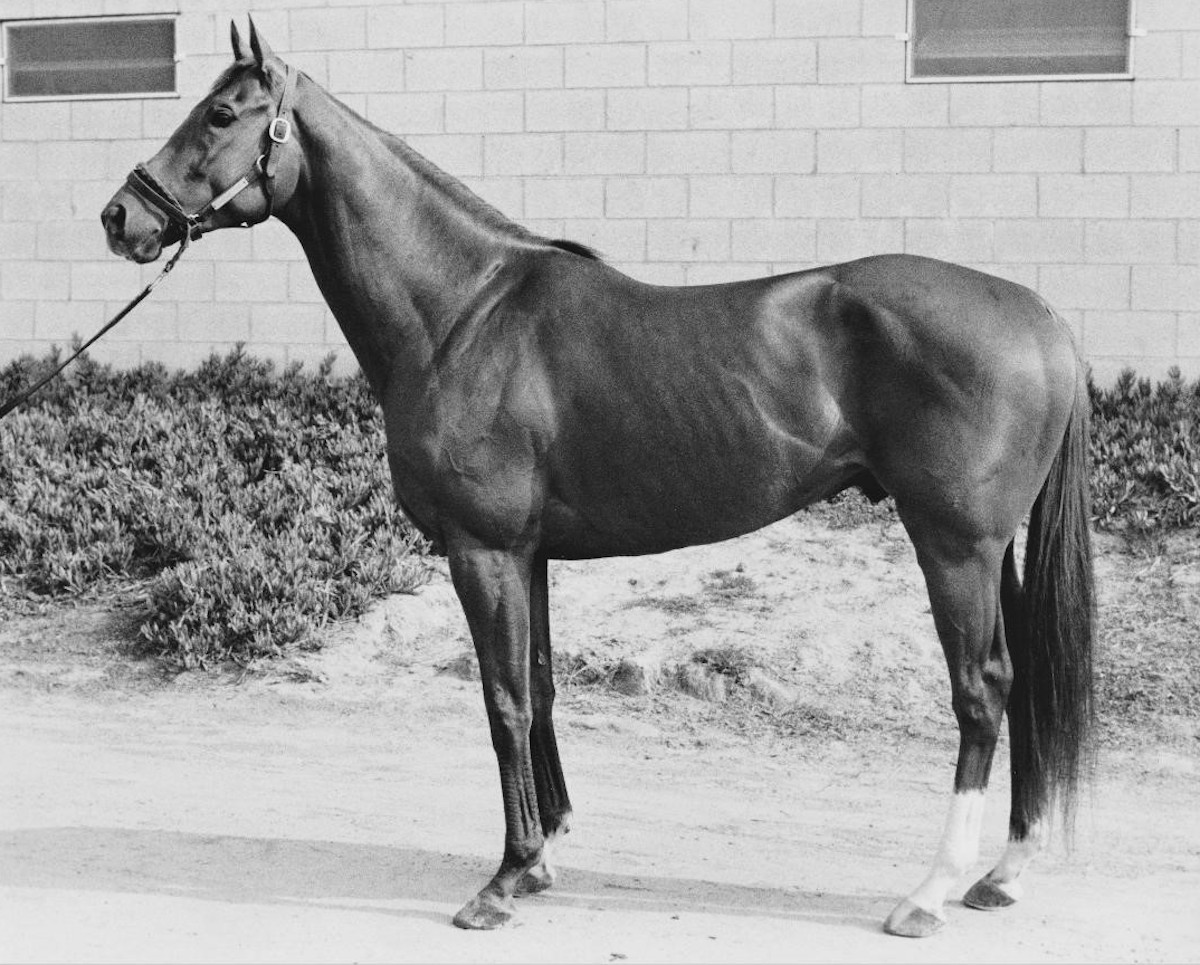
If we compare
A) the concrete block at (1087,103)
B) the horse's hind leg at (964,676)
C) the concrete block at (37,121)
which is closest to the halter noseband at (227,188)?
the horse's hind leg at (964,676)

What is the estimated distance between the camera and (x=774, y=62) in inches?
386

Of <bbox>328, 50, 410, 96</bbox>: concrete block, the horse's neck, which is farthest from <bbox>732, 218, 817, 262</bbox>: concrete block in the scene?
A: the horse's neck

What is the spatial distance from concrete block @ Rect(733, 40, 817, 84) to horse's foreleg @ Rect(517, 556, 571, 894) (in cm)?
576

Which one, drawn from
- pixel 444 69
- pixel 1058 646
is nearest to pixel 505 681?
pixel 1058 646

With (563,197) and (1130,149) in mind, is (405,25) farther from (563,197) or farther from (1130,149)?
(1130,149)

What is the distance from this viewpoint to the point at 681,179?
9992 millimetres

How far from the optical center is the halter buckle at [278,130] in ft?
15.1

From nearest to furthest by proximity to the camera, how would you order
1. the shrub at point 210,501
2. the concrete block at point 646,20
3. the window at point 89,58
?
the shrub at point 210,501
the concrete block at point 646,20
the window at point 89,58

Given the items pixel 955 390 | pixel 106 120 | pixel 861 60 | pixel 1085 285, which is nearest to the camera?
pixel 955 390

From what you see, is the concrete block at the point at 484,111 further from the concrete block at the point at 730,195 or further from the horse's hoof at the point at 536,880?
the horse's hoof at the point at 536,880

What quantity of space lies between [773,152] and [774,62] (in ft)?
1.75

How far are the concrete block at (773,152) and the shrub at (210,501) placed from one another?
267cm

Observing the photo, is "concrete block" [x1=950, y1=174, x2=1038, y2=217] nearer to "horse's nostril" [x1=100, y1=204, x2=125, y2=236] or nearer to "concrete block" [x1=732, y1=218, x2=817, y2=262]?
"concrete block" [x1=732, y1=218, x2=817, y2=262]

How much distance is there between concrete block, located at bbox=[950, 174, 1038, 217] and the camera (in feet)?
31.2
